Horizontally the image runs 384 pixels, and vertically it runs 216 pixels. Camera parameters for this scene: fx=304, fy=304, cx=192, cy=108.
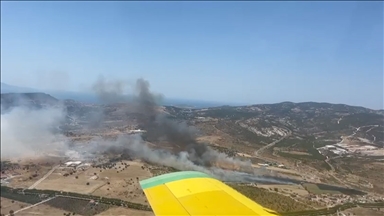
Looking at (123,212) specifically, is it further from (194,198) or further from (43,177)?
(194,198)

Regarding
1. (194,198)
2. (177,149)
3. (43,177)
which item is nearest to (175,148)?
(177,149)

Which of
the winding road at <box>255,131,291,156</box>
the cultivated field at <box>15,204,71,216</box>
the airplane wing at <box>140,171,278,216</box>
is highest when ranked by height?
the airplane wing at <box>140,171,278,216</box>

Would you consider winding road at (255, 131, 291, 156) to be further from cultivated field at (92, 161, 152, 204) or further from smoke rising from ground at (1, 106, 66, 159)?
smoke rising from ground at (1, 106, 66, 159)

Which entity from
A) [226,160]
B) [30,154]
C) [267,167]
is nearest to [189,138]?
[226,160]

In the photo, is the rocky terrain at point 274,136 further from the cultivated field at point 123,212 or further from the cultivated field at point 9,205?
the cultivated field at point 123,212

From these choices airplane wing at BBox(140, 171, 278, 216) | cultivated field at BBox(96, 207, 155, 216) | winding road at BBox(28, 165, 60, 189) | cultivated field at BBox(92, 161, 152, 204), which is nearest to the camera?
airplane wing at BBox(140, 171, 278, 216)

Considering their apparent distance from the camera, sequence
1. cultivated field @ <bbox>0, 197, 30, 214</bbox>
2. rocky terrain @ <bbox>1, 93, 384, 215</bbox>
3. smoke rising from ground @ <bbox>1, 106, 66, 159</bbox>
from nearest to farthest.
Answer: cultivated field @ <bbox>0, 197, 30, 214</bbox>, smoke rising from ground @ <bbox>1, 106, 66, 159</bbox>, rocky terrain @ <bbox>1, 93, 384, 215</bbox>

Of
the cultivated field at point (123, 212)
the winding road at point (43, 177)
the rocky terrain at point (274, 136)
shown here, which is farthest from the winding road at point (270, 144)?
the winding road at point (43, 177)

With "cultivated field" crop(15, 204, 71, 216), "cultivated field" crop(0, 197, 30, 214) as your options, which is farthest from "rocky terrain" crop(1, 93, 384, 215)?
"cultivated field" crop(15, 204, 71, 216)
